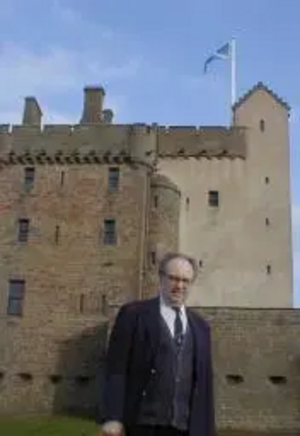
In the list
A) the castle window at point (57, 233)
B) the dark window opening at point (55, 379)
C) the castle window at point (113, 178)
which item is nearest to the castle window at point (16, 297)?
the castle window at point (57, 233)

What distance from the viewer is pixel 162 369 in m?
4.83

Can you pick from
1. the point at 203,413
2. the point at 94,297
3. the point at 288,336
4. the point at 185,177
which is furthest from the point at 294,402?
the point at 203,413

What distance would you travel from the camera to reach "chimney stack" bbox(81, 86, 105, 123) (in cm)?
3297

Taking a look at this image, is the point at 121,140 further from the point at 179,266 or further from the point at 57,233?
the point at 179,266

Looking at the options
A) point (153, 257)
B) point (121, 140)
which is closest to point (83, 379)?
point (153, 257)

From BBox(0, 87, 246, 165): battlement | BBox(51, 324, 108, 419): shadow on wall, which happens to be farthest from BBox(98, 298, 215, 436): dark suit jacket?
BBox(0, 87, 246, 165): battlement

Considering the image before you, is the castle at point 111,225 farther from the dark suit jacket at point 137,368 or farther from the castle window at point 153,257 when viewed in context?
the dark suit jacket at point 137,368

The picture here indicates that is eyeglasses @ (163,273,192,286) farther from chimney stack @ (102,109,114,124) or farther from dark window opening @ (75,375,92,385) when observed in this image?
chimney stack @ (102,109,114,124)

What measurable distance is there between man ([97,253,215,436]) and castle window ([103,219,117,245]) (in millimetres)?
25366

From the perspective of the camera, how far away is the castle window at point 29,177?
1248 inches

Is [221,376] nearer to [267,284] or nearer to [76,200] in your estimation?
[267,284]

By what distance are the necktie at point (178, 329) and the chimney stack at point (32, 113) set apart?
29.2 m

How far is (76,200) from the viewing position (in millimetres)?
31094

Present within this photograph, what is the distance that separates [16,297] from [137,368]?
84.3 ft
